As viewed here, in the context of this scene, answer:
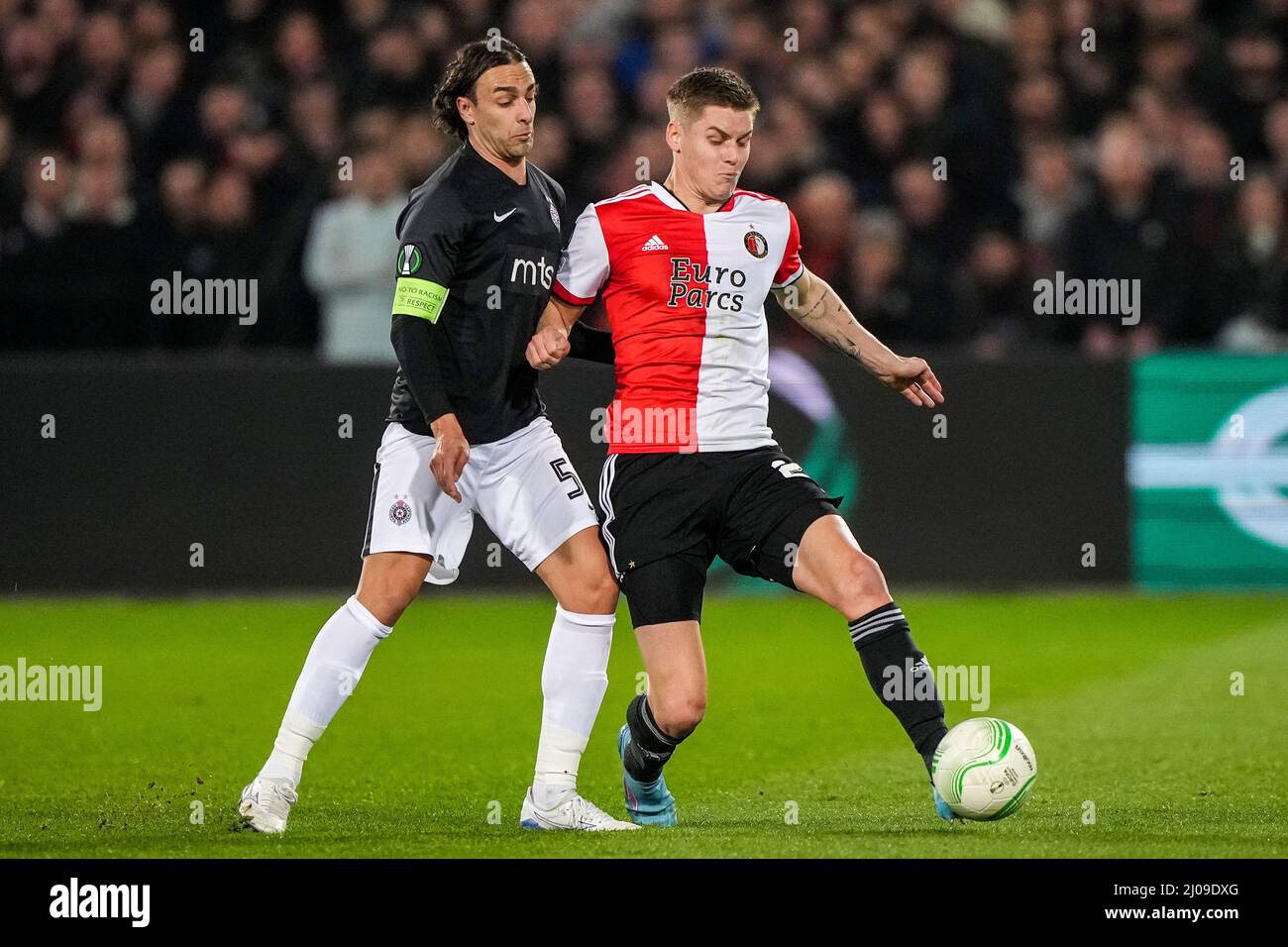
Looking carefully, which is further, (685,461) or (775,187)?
(775,187)

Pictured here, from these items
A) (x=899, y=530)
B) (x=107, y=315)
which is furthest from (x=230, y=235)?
(x=899, y=530)

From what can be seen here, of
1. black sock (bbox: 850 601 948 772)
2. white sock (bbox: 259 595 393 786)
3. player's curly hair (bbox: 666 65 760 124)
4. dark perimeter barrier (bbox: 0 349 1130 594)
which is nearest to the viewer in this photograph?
black sock (bbox: 850 601 948 772)

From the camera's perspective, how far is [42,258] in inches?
469

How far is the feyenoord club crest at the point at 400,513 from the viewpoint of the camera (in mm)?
5938

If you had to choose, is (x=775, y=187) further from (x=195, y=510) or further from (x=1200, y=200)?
(x=195, y=510)

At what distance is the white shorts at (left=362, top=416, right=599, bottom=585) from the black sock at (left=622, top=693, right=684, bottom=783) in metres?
0.54

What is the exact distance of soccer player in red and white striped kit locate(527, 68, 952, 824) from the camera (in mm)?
5797

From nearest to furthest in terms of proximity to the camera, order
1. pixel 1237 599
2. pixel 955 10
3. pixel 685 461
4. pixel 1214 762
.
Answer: pixel 685 461
pixel 1214 762
pixel 1237 599
pixel 955 10

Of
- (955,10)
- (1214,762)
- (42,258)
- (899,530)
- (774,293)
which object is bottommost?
(1214,762)

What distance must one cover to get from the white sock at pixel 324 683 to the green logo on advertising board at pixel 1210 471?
6693 millimetres

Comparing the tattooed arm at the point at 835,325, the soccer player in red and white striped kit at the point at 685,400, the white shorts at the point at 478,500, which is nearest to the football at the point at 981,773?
the soccer player in red and white striped kit at the point at 685,400

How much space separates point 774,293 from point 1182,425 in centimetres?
593

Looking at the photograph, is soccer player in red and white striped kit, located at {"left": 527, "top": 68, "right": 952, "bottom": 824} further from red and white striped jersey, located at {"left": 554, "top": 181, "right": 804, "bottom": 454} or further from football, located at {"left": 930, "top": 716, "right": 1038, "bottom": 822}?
football, located at {"left": 930, "top": 716, "right": 1038, "bottom": 822}

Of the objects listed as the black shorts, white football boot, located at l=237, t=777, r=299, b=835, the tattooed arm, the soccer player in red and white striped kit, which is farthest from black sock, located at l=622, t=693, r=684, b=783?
the tattooed arm
